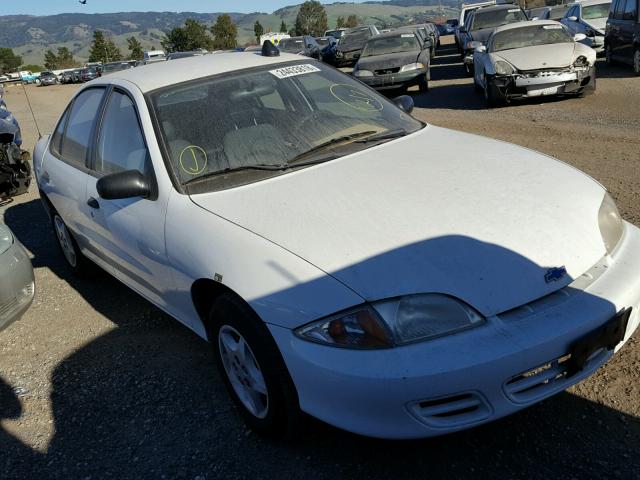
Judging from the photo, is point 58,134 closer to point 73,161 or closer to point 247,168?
point 73,161

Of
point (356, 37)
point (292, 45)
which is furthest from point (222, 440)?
point (292, 45)

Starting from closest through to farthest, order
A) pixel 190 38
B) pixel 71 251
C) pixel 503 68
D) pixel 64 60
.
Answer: pixel 71 251 → pixel 503 68 → pixel 190 38 → pixel 64 60

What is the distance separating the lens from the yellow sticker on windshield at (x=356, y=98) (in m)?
3.84

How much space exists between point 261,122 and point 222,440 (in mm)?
1705

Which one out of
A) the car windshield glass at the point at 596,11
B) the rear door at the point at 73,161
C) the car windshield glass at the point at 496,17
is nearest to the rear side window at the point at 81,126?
the rear door at the point at 73,161

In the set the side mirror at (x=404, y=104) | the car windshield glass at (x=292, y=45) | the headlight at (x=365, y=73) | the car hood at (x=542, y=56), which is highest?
the side mirror at (x=404, y=104)

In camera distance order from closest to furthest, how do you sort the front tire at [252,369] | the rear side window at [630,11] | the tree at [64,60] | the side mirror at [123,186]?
the front tire at [252,369] < the side mirror at [123,186] < the rear side window at [630,11] < the tree at [64,60]

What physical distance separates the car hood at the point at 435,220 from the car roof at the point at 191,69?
1.00m

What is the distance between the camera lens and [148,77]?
3.68 metres

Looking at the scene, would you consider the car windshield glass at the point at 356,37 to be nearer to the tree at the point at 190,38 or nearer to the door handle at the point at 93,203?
the door handle at the point at 93,203

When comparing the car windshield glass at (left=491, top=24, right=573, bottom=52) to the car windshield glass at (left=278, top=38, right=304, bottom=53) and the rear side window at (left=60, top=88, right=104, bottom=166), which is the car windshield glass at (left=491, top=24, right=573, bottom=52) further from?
the car windshield glass at (left=278, top=38, right=304, bottom=53)

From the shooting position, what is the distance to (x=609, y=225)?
2803 mm

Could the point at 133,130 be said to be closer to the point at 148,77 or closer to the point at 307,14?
the point at 148,77

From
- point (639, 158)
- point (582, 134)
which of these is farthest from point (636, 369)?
point (582, 134)
